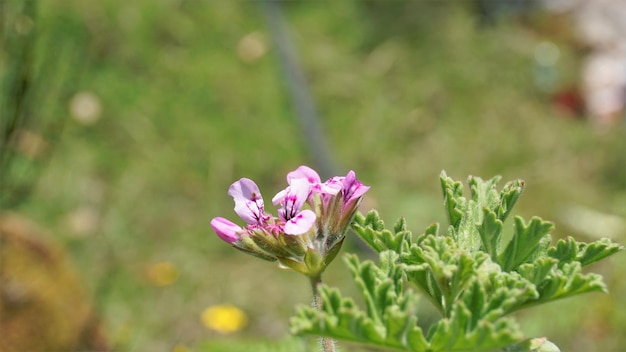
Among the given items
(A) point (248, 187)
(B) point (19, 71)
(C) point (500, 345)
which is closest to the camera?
(C) point (500, 345)

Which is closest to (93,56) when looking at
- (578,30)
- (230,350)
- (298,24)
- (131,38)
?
(131,38)

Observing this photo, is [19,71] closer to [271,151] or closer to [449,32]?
[271,151]

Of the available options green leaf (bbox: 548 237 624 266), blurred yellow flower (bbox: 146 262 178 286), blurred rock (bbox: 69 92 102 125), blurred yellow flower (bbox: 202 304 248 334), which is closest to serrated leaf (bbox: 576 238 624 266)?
green leaf (bbox: 548 237 624 266)

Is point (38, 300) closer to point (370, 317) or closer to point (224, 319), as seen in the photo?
point (224, 319)

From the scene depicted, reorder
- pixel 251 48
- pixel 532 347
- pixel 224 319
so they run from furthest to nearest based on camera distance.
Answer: pixel 251 48
pixel 224 319
pixel 532 347

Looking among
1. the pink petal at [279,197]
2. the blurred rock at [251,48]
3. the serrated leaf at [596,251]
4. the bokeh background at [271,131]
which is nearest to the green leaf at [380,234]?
the pink petal at [279,197]

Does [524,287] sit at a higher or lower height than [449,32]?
lower

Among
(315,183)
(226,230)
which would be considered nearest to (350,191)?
(315,183)
